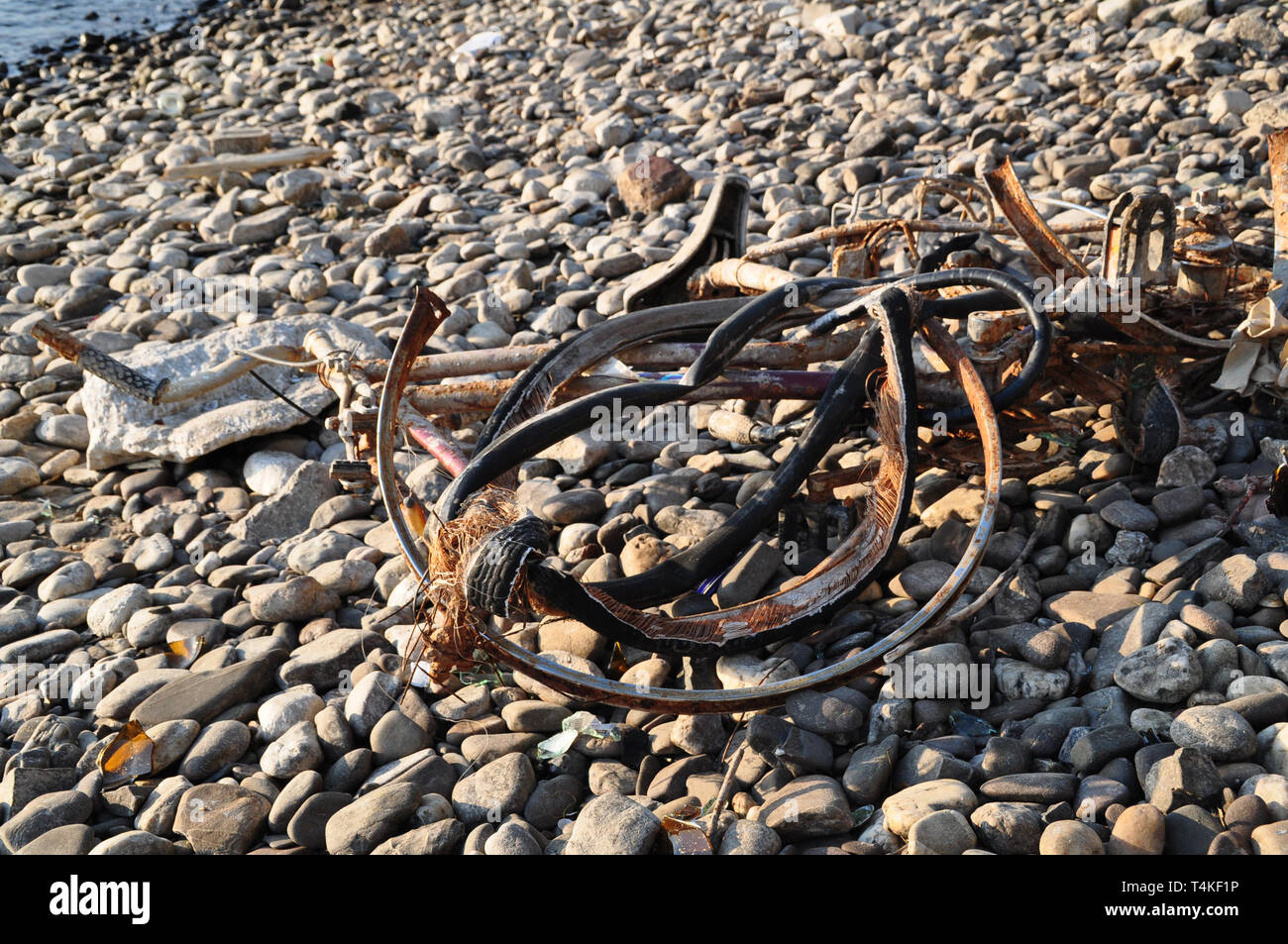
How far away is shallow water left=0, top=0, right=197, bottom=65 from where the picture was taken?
1487 centimetres

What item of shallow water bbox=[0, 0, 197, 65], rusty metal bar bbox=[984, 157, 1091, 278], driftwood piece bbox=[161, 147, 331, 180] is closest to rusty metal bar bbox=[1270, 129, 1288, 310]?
rusty metal bar bbox=[984, 157, 1091, 278]

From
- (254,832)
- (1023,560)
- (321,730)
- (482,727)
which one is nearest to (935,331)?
(1023,560)

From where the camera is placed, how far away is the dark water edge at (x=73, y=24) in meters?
14.1

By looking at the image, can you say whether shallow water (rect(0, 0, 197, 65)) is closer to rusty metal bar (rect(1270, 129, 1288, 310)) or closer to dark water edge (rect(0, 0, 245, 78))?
dark water edge (rect(0, 0, 245, 78))

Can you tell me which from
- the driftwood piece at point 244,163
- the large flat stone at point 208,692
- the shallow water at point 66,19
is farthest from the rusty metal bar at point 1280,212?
the shallow water at point 66,19

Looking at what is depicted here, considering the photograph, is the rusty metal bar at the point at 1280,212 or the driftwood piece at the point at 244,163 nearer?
the rusty metal bar at the point at 1280,212

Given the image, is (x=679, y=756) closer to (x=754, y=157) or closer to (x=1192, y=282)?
(x=1192, y=282)

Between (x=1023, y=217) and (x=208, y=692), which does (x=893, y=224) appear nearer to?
(x=1023, y=217)

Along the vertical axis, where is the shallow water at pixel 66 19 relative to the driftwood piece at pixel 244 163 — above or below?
above

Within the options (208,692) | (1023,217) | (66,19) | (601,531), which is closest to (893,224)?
(1023,217)

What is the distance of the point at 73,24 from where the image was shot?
51.9 ft

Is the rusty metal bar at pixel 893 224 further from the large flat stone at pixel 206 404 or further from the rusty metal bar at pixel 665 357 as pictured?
the large flat stone at pixel 206 404

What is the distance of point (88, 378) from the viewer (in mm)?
4918

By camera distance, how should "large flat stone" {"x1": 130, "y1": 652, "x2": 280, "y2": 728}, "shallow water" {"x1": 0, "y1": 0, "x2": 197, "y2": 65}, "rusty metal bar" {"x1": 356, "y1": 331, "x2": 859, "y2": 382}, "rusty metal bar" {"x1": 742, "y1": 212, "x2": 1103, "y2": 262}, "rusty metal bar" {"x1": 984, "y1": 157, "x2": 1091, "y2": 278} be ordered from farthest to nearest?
"shallow water" {"x1": 0, "y1": 0, "x2": 197, "y2": 65} → "rusty metal bar" {"x1": 742, "y1": 212, "x2": 1103, "y2": 262} → "rusty metal bar" {"x1": 984, "y1": 157, "x2": 1091, "y2": 278} → "rusty metal bar" {"x1": 356, "y1": 331, "x2": 859, "y2": 382} → "large flat stone" {"x1": 130, "y1": 652, "x2": 280, "y2": 728}
